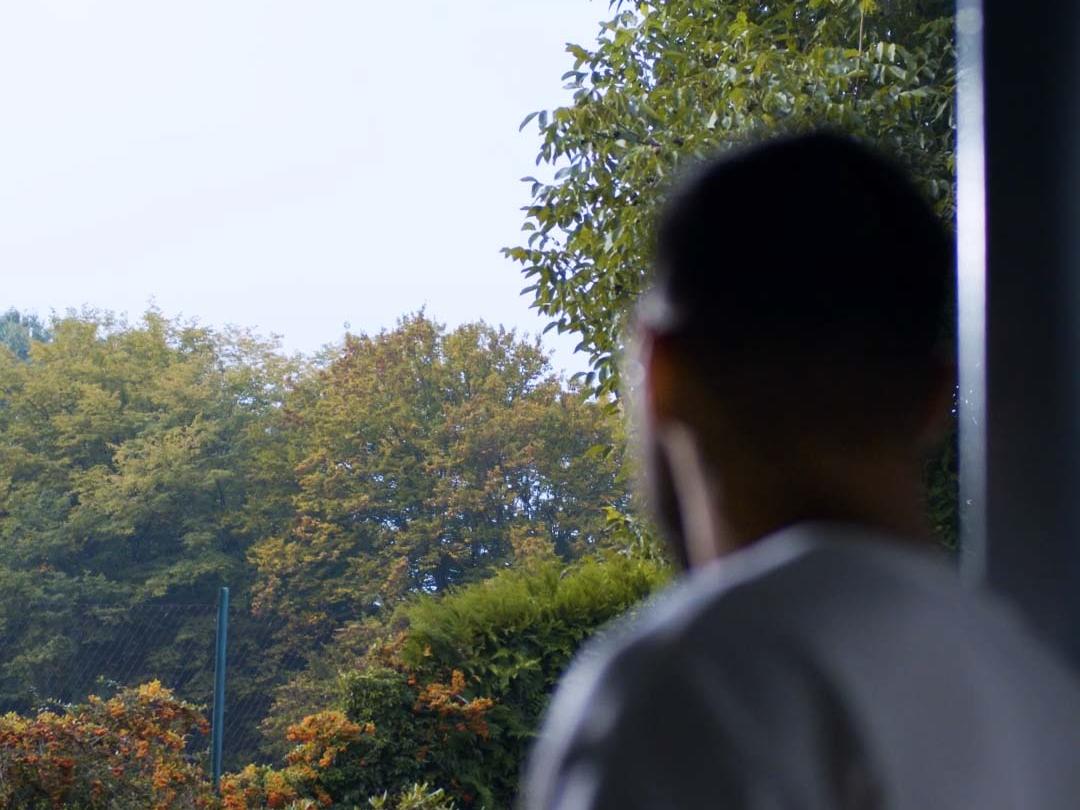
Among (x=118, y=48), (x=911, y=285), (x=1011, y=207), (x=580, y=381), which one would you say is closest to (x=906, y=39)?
(x=580, y=381)

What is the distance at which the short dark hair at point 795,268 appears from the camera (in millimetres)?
503

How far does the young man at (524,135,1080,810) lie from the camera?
15.7 inches

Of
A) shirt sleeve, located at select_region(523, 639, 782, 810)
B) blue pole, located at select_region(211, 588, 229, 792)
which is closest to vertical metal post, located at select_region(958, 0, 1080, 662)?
shirt sleeve, located at select_region(523, 639, 782, 810)

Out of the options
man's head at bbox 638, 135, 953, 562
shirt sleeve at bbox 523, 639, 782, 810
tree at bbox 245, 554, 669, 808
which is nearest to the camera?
shirt sleeve at bbox 523, 639, 782, 810

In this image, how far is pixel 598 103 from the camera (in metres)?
4.84

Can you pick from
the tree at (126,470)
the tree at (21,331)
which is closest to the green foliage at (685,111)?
the tree at (126,470)

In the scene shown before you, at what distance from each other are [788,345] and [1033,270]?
0.62 m

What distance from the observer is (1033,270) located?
3.42ft

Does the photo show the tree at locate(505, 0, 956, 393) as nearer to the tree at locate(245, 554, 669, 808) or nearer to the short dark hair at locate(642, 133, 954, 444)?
the tree at locate(245, 554, 669, 808)

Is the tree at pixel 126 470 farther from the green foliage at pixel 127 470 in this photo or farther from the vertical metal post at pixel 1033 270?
the vertical metal post at pixel 1033 270

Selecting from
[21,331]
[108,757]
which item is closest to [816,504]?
[108,757]

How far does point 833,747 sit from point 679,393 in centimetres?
16

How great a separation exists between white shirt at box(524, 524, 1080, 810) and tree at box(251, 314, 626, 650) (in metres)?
13.0

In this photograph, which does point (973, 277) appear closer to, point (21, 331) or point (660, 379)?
point (660, 379)
